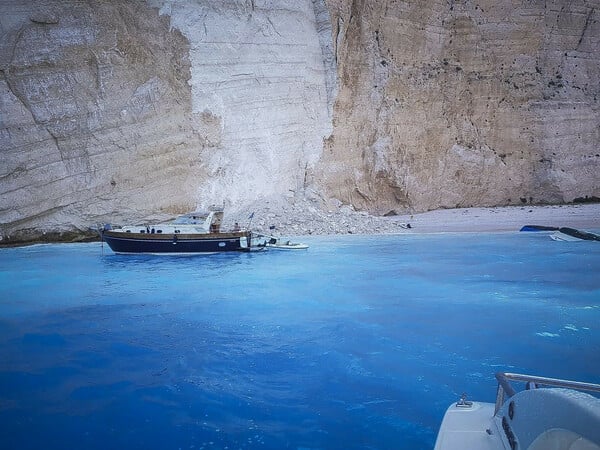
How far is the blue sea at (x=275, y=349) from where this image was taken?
403cm

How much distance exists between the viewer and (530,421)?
2023 millimetres

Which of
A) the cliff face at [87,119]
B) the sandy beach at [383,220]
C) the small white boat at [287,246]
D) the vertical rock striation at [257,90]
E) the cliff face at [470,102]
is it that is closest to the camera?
the small white boat at [287,246]

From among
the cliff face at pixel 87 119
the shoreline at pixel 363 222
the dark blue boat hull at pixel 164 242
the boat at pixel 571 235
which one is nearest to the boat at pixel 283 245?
the dark blue boat hull at pixel 164 242

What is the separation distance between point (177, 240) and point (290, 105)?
9.04 metres

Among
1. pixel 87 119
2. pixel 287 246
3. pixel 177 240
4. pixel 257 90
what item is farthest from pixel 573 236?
pixel 87 119

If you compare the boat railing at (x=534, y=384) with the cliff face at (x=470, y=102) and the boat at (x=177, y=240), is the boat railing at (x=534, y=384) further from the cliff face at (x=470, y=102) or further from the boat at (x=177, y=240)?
the cliff face at (x=470, y=102)

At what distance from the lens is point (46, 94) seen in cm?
1705

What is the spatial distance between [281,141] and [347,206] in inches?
150

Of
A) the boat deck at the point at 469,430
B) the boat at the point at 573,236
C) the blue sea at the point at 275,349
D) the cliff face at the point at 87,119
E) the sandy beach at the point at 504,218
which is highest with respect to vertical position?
the cliff face at the point at 87,119

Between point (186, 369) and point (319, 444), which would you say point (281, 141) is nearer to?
point (186, 369)

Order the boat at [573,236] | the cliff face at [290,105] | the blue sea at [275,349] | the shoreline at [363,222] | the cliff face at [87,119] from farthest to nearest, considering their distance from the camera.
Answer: the shoreline at [363,222], the cliff face at [290,105], the cliff face at [87,119], the boat at [573,236], the blue sea at [275,349]

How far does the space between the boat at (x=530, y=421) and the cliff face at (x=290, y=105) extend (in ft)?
52.8

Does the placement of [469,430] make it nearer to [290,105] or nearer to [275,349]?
[275,349]

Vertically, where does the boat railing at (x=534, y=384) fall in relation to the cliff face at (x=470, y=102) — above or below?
below
